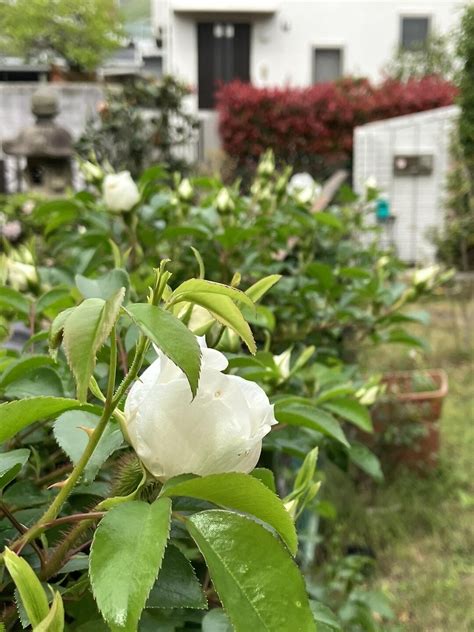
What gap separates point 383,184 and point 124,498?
6.69 metres

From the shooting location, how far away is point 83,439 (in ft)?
1.55

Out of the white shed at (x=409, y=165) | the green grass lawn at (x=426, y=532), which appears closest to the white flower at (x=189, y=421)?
the green grass lawn at (x=426, y=532)

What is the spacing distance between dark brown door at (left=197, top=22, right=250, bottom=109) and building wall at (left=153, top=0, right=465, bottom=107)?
0.34ft

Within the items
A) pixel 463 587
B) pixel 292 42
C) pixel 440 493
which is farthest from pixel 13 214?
pixel 292 42

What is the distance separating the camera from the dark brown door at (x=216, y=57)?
454 inches

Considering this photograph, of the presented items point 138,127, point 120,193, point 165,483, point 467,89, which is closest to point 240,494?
point 165,483

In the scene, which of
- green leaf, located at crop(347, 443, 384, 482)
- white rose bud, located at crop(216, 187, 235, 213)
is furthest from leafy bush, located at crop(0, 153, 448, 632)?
white rose bud, located at crop(216, 187, 235, 213)

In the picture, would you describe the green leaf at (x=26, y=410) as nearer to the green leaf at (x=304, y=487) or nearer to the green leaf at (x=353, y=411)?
the green leaf at (x=304, y=487)

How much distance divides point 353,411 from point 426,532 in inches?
67.2

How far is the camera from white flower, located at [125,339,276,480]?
362 millimetres

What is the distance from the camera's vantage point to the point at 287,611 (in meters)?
0.33

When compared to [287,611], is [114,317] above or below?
above

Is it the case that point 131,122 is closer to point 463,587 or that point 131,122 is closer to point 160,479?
point 463,587

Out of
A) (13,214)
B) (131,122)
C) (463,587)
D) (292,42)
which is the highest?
(292,42)
